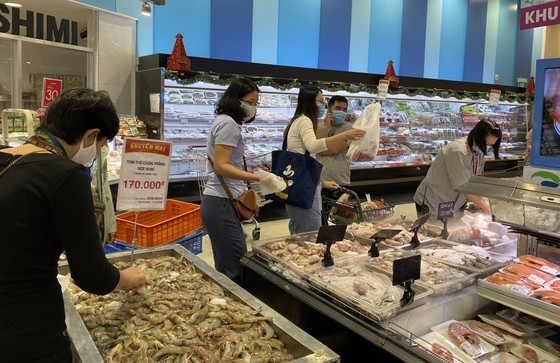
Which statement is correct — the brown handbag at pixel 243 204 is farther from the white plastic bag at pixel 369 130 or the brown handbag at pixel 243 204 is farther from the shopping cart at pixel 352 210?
the shopping cart at pixel 352 210

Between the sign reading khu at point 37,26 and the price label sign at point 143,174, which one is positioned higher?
the sign reading khu at point 37,26

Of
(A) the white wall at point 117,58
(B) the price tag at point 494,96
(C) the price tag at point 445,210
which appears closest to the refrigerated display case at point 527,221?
(C) the price tag at point 445,210

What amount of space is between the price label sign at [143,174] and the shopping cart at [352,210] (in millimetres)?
2036

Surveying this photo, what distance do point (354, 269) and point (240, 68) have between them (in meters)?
4.97

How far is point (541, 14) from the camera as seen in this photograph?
3223 mm

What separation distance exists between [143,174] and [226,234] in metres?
0.81

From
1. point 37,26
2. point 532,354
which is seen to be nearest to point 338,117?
point 532,354

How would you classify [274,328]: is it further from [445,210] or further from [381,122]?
[381,122]

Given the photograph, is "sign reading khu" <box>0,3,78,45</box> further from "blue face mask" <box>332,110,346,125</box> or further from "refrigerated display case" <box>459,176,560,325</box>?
"refrigerated display case" <box>459,176,560,325</box>

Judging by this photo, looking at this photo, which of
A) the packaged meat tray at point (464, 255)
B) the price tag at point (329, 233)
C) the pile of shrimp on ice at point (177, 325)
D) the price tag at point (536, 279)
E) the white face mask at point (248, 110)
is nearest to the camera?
the pile of shrimp on ice at point (177, 325)

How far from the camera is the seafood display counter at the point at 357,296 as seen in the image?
201 cm

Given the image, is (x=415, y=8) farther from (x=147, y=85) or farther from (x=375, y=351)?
(x=375, y=351)

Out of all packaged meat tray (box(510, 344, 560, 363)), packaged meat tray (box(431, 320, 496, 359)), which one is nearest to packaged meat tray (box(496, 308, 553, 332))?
packaged meat tray (box(510, 344, 560, 363))

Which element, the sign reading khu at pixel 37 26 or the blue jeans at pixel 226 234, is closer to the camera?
the blue jeans at pixel 226 234
